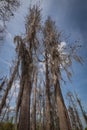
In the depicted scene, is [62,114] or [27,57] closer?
Answer: [62,114]

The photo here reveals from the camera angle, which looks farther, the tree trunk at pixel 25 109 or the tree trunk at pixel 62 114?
the tree trunk at pixel 62 114

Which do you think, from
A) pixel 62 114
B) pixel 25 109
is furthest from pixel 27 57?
pixel 62 114

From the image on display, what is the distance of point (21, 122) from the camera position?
7355mm

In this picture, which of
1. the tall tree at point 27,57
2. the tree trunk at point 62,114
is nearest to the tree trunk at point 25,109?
the tall tree at point 27,57

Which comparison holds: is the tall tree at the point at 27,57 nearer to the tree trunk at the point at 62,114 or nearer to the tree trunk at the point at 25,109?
the tree trunk at the point at 25,109

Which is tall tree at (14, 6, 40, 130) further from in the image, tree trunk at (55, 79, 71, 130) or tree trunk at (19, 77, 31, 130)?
tree trunk at (55, 79, 71, 130)

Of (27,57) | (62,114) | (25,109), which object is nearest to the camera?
(25,109)

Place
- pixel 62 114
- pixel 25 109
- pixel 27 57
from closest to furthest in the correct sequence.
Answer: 1. pixel 25 109
2. pixel 62 114
3. pixel 27 57

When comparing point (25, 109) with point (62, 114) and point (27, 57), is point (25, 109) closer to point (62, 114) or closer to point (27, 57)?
point (62, 114)

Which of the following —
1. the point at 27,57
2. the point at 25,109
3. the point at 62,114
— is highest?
the point at 27,57

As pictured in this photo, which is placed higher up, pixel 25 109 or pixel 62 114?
pixel 62 114

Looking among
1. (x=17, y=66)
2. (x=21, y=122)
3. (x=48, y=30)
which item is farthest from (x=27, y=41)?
(x=21, y=122)

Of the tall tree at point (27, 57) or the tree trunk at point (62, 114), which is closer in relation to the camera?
the tall tree at point (27, 57)

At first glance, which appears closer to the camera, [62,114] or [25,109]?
[25,109]
